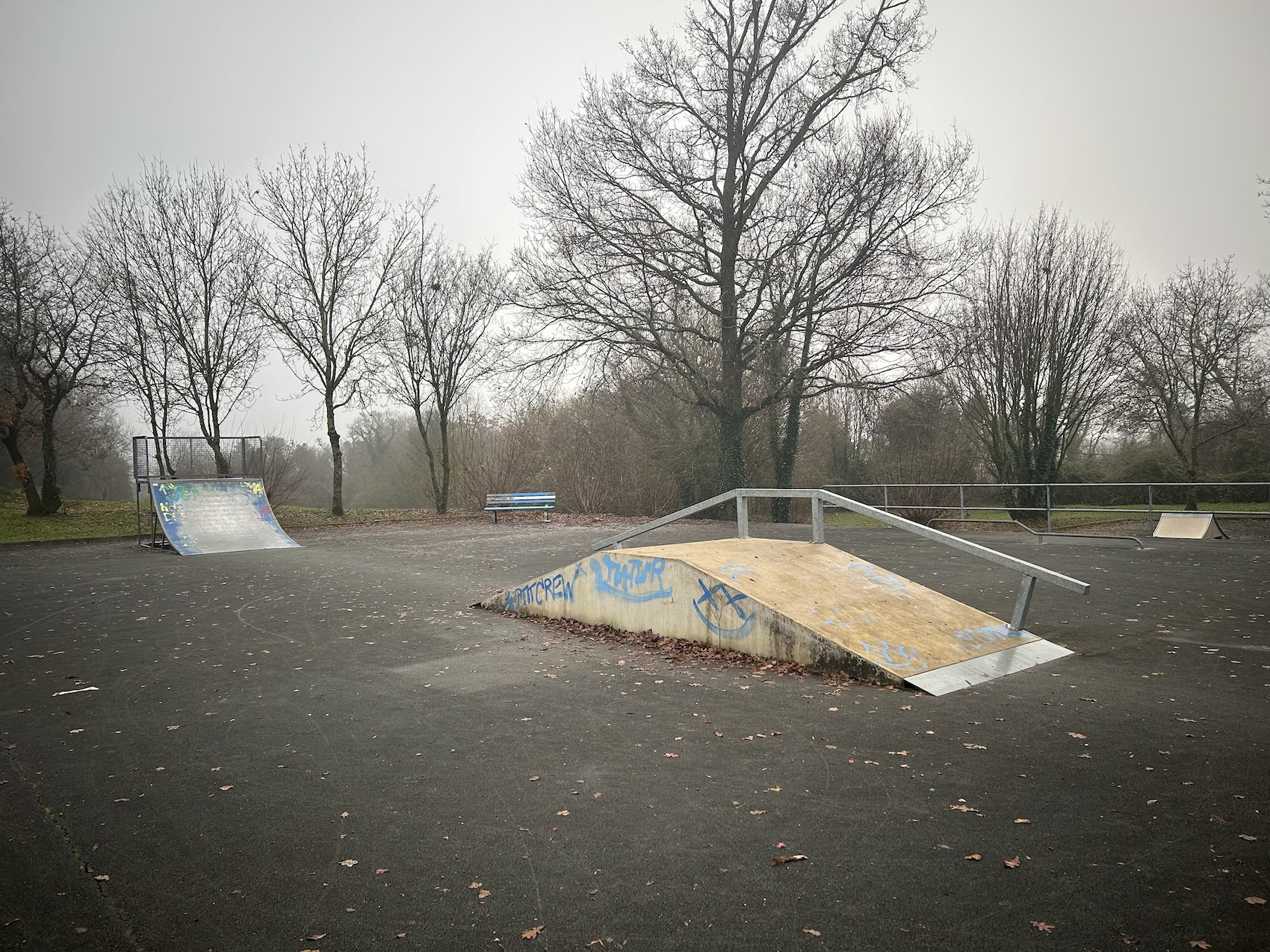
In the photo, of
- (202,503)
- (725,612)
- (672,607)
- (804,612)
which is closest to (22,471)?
(202,503)

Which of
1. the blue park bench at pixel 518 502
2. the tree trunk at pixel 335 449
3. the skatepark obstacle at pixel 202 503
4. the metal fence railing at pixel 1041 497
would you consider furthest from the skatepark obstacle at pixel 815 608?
the tree trunk at pixel 335 449

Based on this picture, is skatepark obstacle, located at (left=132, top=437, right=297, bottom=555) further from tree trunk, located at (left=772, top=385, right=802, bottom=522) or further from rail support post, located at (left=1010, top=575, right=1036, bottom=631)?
rail support post, located at (left=1010, top=575, right=1036, bottom=631)

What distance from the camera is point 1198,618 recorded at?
288 inches

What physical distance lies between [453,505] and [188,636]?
23.2 m

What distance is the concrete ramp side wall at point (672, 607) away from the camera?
227 inches

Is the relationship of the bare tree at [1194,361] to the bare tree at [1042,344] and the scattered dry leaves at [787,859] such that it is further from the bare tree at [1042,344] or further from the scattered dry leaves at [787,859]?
the scattered dry leaves at [787,859]

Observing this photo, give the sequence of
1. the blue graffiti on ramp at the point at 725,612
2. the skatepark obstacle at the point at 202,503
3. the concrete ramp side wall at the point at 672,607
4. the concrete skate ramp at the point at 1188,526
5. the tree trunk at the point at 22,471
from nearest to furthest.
→ the concrete ramp side wall at the point at 672,607 → the blue graffiti on ramp at the point at 725,612 → the concrete skate ramp at the point at 1188,526 → the skatepark obstacle at the point at 202,503 → the tree trunk at the point at 22,471

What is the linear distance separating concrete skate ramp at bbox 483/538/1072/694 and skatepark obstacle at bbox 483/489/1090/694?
0.01 meters

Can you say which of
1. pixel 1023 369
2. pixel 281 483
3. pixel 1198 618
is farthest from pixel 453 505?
pixel 1198 618

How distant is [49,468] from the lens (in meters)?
21.2

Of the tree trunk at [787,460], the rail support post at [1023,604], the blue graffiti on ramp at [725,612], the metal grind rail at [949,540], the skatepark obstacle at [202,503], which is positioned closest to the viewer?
the metal grind rail at [949,540]

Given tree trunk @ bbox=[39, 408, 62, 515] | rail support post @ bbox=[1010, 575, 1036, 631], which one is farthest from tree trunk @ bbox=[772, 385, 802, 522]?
tree trunk @ bbox=[39, 408, 62, 515]

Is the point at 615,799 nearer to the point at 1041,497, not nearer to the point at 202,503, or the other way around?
the point at 202,503

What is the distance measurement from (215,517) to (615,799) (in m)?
16.1
